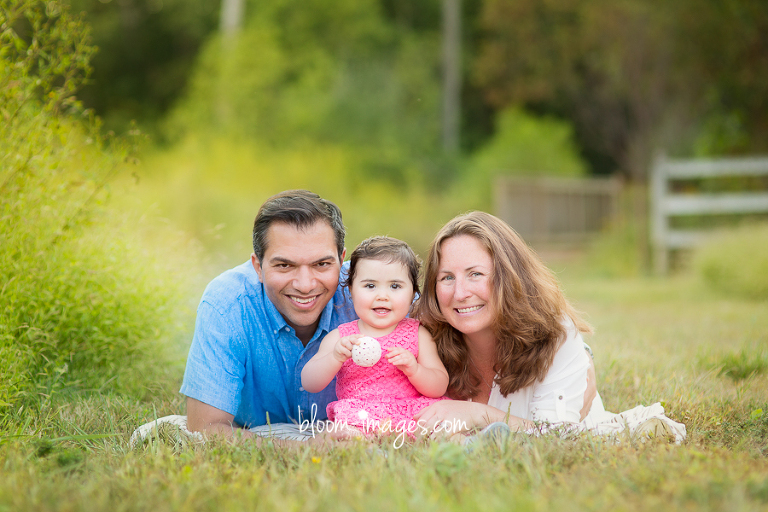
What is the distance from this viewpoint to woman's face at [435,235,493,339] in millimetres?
3064

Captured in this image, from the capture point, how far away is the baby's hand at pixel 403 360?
2.90m

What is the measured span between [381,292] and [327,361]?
407 millimetres

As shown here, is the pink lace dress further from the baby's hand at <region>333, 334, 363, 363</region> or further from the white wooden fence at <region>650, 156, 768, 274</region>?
the white wooden fence at <region>650, 156, 768, 274</region>

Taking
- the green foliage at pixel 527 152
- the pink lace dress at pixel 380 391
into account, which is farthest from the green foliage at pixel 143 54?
the pink lace dress at pixel 380 391

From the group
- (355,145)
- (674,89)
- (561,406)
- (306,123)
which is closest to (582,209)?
(674,89)

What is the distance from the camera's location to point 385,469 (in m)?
2.34

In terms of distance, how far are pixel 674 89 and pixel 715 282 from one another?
7.93 meters

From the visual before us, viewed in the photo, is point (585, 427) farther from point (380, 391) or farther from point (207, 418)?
point (207, 418)

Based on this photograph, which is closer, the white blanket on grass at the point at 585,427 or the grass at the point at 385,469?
the grass at the point at 385,469

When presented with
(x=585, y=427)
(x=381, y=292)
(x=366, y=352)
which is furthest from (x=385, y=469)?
(x=585, y=427)

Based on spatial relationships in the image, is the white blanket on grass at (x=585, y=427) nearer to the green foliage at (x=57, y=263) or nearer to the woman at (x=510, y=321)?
the woman at (x=510, y=321)

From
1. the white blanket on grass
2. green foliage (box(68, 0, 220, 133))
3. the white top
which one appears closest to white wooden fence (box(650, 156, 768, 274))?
the white blanket on grass

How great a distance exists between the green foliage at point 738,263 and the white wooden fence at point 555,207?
495 cm

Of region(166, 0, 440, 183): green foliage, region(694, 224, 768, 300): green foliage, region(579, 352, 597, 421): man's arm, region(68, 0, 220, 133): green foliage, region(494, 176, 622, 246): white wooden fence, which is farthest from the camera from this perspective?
region(68, 0, 220, 133): green foliage
